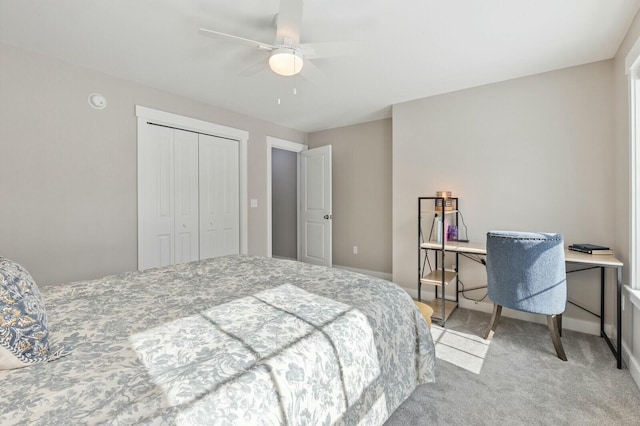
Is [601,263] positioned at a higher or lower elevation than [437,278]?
higher

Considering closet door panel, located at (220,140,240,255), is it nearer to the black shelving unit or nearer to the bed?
the bed

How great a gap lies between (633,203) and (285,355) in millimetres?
2483

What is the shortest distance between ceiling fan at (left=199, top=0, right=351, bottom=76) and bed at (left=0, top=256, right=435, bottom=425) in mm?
1437

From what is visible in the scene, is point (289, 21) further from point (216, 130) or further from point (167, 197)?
point (167, 197)

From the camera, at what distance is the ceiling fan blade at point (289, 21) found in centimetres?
158

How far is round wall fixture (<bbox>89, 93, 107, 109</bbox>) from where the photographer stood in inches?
104

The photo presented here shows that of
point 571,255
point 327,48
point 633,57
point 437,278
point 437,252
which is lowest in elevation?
point 437,278

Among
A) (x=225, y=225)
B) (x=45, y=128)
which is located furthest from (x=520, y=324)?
(x=45, y=128)

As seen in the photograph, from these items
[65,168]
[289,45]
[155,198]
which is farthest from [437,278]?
[65,168]

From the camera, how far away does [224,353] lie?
2.87 ft

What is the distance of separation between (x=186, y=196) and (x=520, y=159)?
3.64 m

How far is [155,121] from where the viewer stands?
3.09 m

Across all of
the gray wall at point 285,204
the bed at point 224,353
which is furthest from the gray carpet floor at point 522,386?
the gray wall at point 285,204

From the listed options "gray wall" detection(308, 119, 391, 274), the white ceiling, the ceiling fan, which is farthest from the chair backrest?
"gray wall" detection(308, 119, 391, 274)
